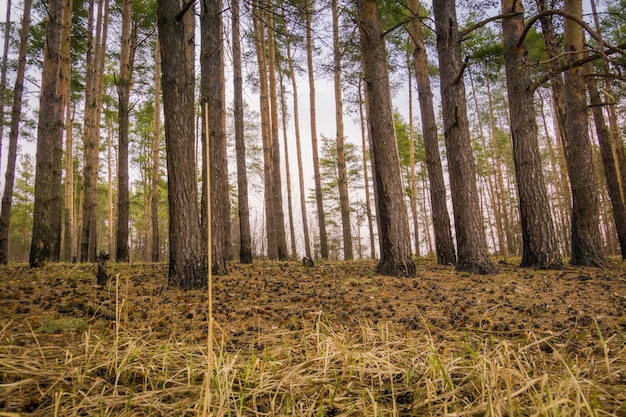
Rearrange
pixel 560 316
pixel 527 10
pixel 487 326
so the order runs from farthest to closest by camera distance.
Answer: pixel 527 10 → pixel 560 316 → pixel 487 326

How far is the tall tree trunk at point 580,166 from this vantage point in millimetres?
6676

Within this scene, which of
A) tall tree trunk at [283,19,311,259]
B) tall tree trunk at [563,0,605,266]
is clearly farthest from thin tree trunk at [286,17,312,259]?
tall tree trunk at [563,0,605,266]

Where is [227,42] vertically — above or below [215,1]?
below

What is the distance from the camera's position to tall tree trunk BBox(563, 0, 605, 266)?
263 inches

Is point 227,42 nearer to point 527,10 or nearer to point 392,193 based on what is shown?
point 392,193

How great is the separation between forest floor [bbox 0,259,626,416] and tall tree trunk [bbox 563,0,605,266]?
1891 mm

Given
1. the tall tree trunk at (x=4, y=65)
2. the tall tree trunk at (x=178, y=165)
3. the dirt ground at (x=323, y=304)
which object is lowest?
the dirt ground at (x=323, y=304)

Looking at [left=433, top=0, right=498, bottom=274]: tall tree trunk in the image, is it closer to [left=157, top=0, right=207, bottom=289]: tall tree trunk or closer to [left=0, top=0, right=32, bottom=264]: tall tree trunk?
[left=157, top=0, right=207, bottom=289]: tall tree trunk

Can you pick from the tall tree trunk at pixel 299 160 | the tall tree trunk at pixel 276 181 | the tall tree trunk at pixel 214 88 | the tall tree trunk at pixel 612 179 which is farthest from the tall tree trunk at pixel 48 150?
the tall tree trunk at pixel 612 179

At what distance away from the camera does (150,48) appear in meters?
14.1

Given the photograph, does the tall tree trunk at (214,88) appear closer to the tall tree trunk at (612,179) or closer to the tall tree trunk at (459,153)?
the tall tree trunk at (459,153)

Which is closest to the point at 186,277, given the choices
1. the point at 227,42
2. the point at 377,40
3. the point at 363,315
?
the point at 363,315

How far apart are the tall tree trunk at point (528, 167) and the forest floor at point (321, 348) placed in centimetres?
114

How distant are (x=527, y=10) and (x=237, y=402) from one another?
42.2 feet
